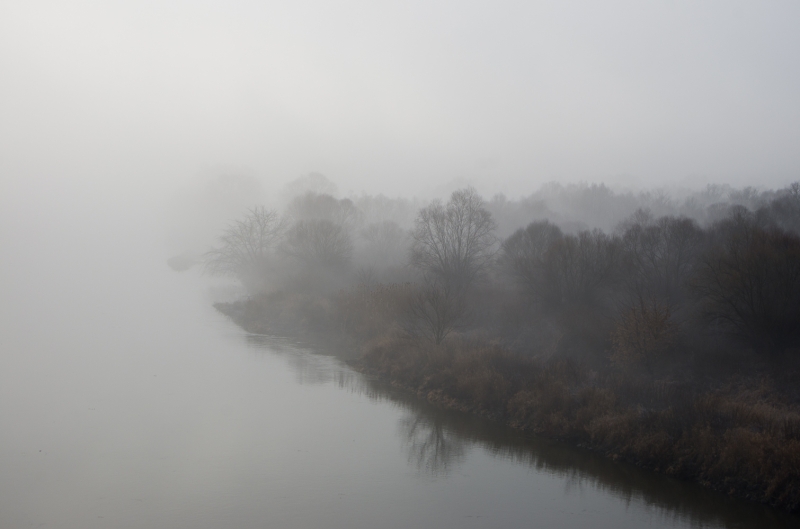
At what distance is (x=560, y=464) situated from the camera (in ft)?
47.2

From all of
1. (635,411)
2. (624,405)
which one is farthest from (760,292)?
(635,411)

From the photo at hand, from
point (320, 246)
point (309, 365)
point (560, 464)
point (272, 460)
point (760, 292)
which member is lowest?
point (272, 460)

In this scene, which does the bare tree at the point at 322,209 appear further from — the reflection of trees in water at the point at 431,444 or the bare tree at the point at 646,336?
the reflection of trees in water at the point at 431,444

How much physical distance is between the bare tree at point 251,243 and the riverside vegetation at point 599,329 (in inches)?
221

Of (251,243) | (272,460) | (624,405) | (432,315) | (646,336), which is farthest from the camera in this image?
(251,243)

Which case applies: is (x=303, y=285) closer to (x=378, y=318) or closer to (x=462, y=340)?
(x=378, y=318)

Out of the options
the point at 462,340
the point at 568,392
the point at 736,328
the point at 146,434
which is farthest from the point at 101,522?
the point at 736,328

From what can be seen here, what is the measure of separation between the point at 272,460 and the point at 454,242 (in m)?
22.2

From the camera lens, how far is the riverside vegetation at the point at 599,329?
14234mm

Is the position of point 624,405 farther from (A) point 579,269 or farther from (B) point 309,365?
(B) point 309,365

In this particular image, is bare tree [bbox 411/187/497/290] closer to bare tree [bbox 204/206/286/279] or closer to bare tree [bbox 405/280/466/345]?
bare tree [bbox 405/280/466/345]

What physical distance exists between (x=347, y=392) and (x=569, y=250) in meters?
13.5

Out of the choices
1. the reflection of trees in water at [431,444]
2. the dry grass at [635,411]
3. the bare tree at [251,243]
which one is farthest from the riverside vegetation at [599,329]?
the bare tree at [251,243]

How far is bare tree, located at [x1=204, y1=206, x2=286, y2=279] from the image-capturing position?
153 ft
